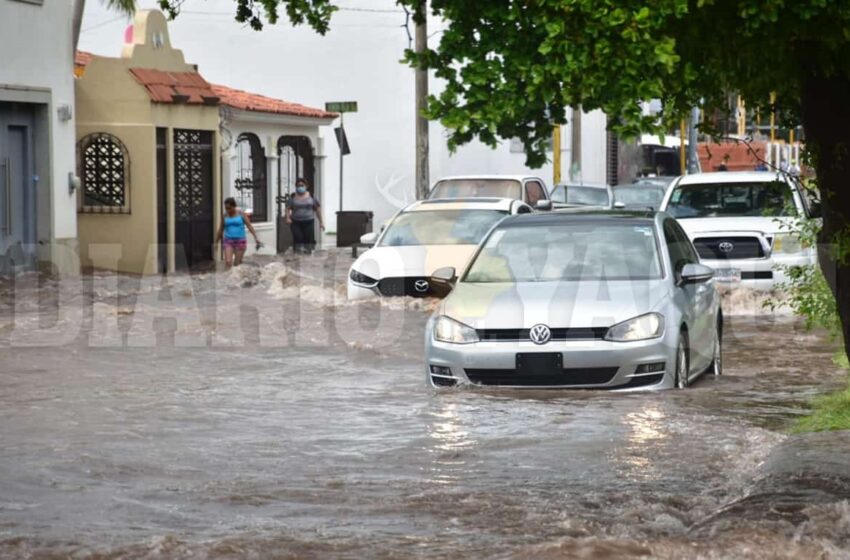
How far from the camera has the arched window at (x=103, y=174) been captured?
28.1 metres

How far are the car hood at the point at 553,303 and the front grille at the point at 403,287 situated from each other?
258 inches

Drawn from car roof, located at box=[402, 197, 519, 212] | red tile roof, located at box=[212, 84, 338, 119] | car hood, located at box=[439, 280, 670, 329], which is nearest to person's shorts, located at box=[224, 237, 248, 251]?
red tile roof, located at box=[212, 84, 338, 119]

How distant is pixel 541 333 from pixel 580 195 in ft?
86.1

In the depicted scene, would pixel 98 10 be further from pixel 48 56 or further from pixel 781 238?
pixel 781 238

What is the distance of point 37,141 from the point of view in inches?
997

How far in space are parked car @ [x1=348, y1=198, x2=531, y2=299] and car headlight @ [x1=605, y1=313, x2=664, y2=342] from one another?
7384 millimetres

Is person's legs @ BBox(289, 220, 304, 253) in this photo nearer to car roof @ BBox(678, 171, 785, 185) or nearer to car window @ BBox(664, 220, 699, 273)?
car roof @ BBox(678, 171, 785, 185)

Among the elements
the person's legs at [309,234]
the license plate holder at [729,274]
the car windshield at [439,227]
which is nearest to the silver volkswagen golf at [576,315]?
the car windshield at [439,227]

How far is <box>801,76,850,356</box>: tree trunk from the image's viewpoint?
761cm

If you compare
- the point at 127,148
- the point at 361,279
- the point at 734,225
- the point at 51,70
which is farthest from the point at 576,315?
the point at 127,148

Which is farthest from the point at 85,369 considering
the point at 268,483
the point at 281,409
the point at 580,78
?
the point at 580,78

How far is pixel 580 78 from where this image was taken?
6.61 metres

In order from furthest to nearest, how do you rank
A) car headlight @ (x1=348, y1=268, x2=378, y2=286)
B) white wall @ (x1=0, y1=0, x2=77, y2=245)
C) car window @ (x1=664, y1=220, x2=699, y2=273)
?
white wall @ (x1=0, y1=0, x2=77, y2=245) → car headlight @ (x1=348, y1=268, x2=378, y2=286) → car window @ (x1=664, y1=220, x2=699, y2=273)

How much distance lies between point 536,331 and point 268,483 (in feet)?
9.65
